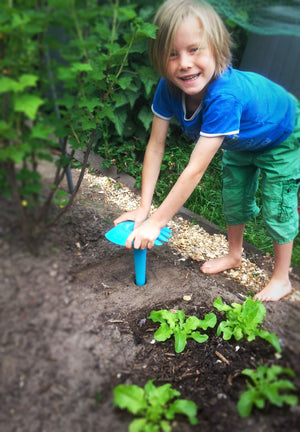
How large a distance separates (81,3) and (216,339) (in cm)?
143

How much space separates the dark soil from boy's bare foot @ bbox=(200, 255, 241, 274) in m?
0.53

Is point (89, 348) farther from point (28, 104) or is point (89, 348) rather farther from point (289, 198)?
point (289, 198)

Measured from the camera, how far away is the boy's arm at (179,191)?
1.31 meters

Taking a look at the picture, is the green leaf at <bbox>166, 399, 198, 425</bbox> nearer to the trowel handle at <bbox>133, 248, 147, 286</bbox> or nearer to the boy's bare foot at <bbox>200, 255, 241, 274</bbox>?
the trowel handle at <bbox>133, 248, 147, 286</bbox>

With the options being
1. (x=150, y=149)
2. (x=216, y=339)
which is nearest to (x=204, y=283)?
(x=216, y=339)

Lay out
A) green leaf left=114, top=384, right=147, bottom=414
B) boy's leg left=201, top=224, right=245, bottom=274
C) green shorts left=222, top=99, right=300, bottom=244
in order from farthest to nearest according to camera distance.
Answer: boy's leg left=201, top=224, right=245, bottom=274, green shorts left=222, top=99, right=300, bottom=244, green leaf left=114, top=384, right=147, bottom=414

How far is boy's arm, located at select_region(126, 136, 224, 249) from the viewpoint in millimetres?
1309

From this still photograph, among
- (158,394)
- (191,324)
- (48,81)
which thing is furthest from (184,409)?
(48,81)

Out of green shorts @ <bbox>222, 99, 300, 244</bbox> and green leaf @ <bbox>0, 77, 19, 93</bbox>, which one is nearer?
green leaf @ <bbox>0, 77, 19, 93</bbox>

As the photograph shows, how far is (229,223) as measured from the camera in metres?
1.95

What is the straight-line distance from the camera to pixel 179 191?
137 cm

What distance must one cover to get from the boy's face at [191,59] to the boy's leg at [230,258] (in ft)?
3.25

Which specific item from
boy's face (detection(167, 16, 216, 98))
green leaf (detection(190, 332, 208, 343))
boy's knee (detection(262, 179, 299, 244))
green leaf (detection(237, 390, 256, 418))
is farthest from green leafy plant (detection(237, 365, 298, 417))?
boy's face (detection(167, 16, 216, 98))

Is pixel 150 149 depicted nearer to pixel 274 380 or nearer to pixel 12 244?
pixel 12 244
